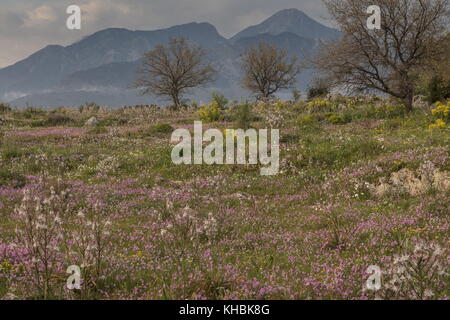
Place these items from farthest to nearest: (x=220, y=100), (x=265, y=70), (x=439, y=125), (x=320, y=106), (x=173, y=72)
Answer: (x=265, y=70)
(x=173, y=72)
(x=220, y=100)
(x=320, y=106)
(x=439, y=125)

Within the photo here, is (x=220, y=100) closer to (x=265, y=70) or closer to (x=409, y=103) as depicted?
(x=265, y=70)

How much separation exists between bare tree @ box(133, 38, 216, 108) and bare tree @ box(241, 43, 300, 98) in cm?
640

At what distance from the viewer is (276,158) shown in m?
16.1

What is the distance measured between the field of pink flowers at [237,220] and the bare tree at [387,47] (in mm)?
4128

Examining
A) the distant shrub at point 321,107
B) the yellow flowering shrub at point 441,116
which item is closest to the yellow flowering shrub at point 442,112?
the yellow flowering shrub at point 441,116

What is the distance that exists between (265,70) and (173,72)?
14.3m

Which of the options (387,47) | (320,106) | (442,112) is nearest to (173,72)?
(320,106)

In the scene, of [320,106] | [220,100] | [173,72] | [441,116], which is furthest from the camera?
[173,72]

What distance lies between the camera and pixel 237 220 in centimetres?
979

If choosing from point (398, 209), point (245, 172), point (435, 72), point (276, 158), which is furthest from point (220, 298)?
point (435, 72)

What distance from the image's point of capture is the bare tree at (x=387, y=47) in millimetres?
24562

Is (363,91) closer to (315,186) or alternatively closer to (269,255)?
(315,186)

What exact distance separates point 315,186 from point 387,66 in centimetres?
1653

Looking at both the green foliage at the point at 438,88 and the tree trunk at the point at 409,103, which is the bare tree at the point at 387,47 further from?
the green foliage at the point at 438,88
